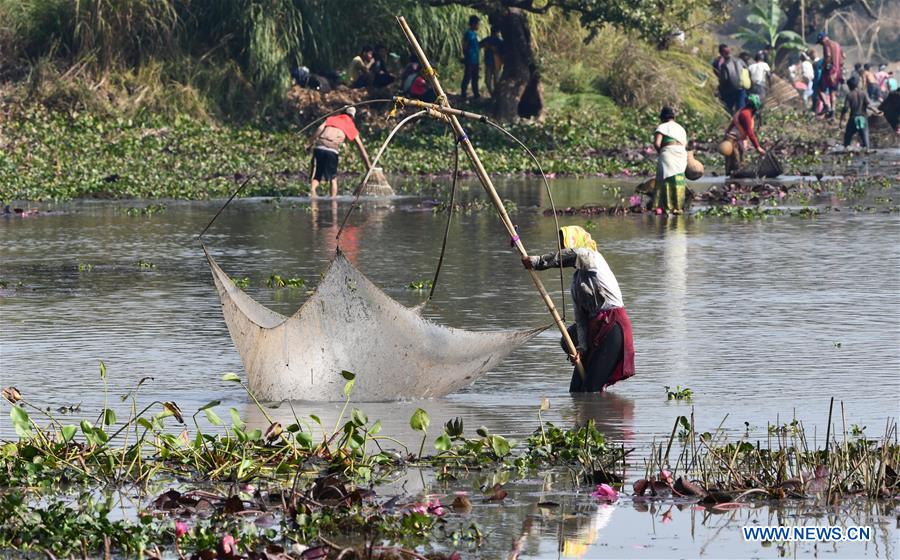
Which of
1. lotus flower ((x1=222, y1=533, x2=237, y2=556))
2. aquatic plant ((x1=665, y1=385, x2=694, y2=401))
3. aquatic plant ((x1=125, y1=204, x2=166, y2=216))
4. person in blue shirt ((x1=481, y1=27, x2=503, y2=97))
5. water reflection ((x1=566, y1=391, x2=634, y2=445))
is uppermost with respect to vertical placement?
person in blue shirt ((x1=481, y1=27, x2=503, y2=97))

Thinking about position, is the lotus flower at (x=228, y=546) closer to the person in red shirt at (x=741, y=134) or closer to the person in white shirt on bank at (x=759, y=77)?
the person in red shirt at (x=741, y=134)

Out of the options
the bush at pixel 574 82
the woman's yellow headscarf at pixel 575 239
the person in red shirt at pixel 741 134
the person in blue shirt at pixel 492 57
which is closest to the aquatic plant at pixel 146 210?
the person in red shirt at pixel 741 134

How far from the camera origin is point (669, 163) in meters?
22.9

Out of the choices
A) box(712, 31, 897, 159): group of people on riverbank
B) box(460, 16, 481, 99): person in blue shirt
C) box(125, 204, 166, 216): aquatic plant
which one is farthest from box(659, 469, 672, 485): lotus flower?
box(460, 16, 481, 99): person in blue shirt

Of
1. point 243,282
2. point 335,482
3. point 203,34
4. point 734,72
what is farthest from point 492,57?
point 335,482

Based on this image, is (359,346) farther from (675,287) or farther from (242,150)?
(242,150)

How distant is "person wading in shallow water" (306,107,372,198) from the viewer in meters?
24.8

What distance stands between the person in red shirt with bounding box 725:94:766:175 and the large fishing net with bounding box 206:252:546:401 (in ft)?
53.5

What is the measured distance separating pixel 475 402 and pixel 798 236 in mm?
10472

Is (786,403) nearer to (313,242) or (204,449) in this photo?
(204,449)

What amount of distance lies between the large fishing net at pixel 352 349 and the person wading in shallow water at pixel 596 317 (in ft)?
2.51

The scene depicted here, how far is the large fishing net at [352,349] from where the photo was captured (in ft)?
35.6

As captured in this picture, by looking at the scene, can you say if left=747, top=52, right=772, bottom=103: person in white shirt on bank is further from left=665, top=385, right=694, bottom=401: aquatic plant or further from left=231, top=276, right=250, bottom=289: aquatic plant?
left=665, top=385, right=694, bottom=401: aquatic plant

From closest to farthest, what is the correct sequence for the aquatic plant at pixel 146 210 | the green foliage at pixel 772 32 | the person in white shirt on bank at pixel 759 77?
the aquatic plant at pixel 146 210, the person in white shirt on bank at pixel 759 77, the green foliage at pixel 772 32
